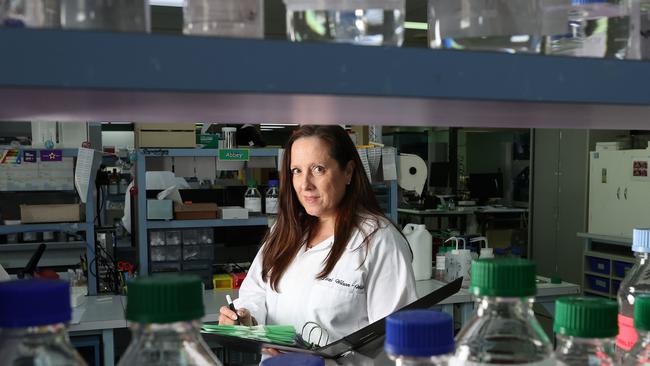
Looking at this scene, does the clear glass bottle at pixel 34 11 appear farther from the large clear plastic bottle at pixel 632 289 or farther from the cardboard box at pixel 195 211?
the cardboard box at pixel 195 211

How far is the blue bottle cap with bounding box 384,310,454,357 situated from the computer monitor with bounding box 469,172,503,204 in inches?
374

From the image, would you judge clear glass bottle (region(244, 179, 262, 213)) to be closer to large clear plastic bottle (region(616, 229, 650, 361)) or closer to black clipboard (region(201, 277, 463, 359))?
black clipboard (region(201, 277, 463, 359))

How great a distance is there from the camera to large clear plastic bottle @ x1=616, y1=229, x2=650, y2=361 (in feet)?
2.56

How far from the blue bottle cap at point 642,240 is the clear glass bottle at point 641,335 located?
→ 0.19 meters

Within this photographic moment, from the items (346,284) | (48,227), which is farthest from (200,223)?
(346,284)

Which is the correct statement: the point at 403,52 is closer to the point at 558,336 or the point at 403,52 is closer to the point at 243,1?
the point at 243,1

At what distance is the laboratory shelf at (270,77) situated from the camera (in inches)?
16.1

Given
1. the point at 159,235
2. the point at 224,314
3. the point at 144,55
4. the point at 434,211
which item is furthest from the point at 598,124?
the point at 434,211

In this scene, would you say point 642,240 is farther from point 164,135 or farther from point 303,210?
point 164,135

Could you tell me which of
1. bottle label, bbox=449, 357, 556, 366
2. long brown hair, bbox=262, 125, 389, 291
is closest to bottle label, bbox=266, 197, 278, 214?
long brown hair, bbox=262, 125, 389, 291

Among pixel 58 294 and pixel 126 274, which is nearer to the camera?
pixel 58 294

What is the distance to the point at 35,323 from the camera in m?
0.45

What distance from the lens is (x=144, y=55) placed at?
16.4 inches

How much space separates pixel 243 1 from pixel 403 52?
0.53 feet
